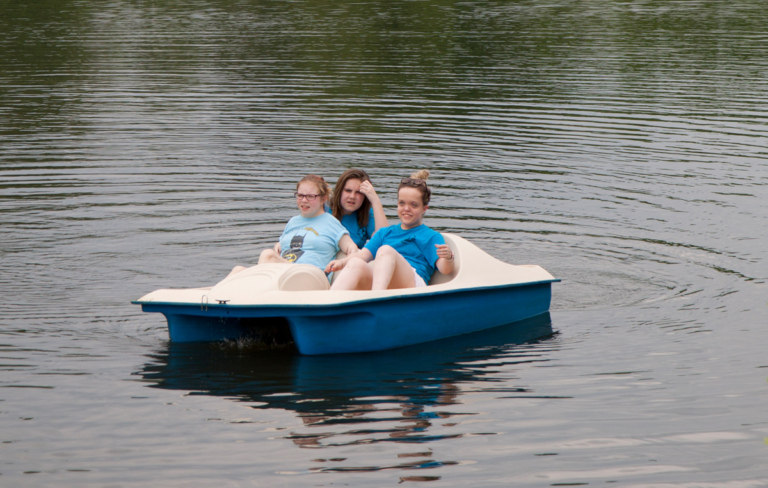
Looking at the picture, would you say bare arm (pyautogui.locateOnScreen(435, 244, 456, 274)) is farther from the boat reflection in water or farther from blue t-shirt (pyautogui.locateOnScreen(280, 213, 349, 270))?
blue t-shirt (pyautogui.locateOnScreen(280, 213, 349, 270))

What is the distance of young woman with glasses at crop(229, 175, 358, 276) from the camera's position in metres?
7.54

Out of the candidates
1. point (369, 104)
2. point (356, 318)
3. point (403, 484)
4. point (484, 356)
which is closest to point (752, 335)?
point (484, 356)

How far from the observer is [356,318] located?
22.0 ft

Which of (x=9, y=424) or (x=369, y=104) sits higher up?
(x=369, y=104)

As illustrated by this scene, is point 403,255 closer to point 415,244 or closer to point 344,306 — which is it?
point 415,244

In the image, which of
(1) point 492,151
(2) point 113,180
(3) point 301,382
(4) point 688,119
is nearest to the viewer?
(3) point 301,382

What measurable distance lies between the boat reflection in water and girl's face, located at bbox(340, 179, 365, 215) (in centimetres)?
143

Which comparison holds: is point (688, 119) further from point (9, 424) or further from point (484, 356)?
point (9, 424)

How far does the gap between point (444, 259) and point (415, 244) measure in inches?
10.6

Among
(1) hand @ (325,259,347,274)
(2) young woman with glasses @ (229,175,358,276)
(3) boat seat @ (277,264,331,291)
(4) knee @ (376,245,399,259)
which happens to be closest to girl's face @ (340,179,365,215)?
(2) young woman with glasses @ (229,175,358,276)

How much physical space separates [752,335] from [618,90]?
38.7ft

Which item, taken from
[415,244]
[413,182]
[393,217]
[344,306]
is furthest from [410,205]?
[393,217]

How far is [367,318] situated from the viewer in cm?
674

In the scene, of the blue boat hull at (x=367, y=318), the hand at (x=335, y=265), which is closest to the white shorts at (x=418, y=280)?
the blue boat hull at (x=367, y=318)
